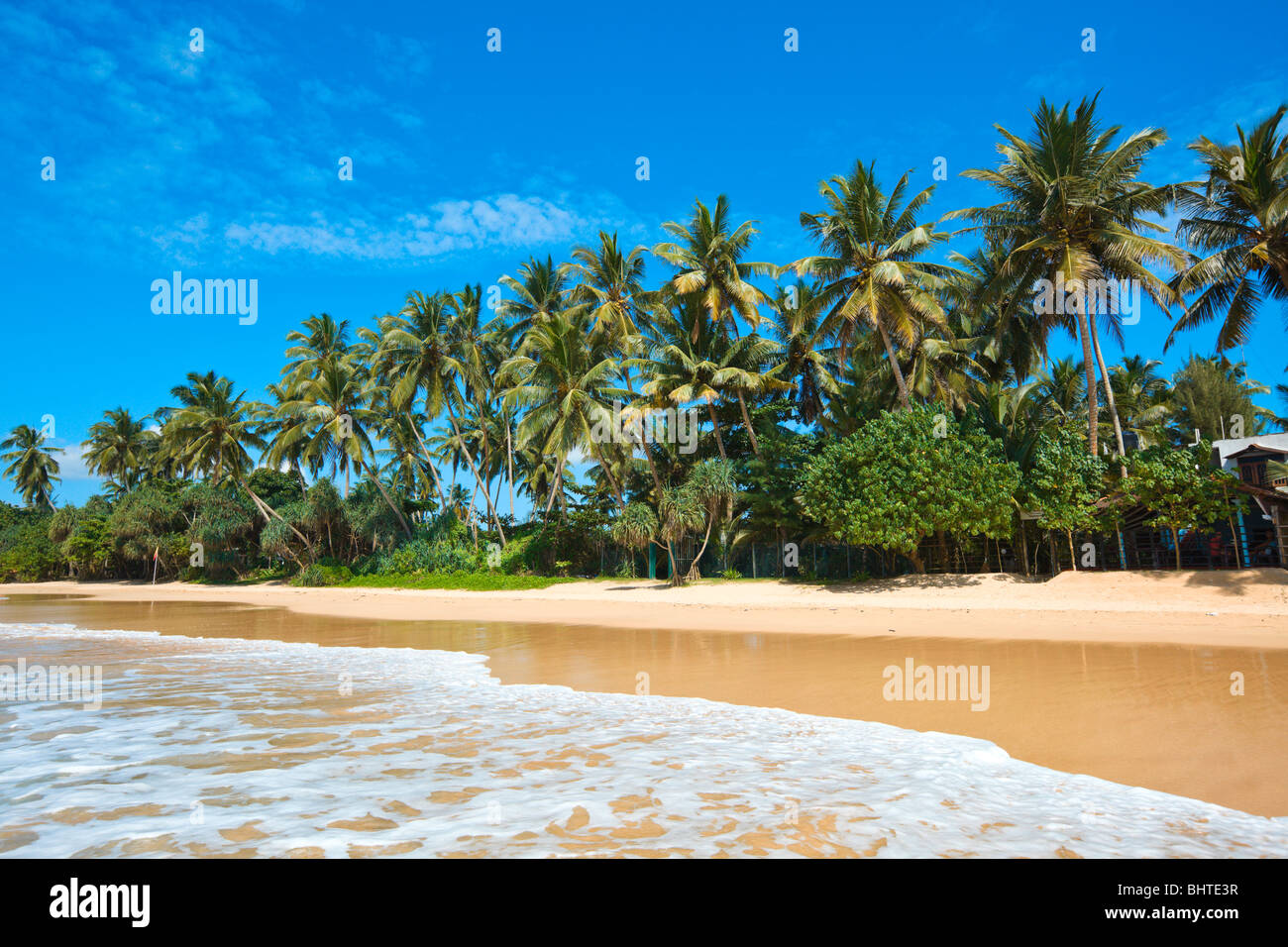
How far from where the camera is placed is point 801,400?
26781 millimetres

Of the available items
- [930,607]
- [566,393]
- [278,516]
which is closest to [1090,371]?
[930,607]

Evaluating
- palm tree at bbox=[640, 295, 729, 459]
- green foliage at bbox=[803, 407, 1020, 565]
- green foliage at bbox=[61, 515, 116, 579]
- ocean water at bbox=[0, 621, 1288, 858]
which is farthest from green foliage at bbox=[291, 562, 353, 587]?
ocean water at bbox=[0, 621, 1288, 858]

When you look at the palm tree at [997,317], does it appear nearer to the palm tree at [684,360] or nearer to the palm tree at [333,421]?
the palm tree at [684,360]

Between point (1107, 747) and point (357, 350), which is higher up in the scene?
point (357, 350)

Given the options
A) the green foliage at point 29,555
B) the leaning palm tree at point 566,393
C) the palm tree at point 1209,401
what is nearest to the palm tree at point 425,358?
the leaning palm tree at point 566,393

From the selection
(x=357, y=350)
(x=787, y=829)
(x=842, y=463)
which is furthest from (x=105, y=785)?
(x=357, y=350)

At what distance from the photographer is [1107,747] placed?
4.84 meters

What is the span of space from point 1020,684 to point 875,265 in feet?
55.9

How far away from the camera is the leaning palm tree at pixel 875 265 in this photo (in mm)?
21016

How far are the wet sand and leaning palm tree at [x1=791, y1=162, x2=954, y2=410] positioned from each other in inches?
480

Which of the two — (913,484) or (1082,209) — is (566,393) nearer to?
(913,484)

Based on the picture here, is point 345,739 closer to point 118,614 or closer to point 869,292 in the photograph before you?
point 869,292

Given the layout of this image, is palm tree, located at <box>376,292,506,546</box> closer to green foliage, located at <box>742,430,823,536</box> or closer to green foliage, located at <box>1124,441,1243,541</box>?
green foliage, located at <box>742,430,823,536</box>

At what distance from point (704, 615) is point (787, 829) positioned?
1322cm
